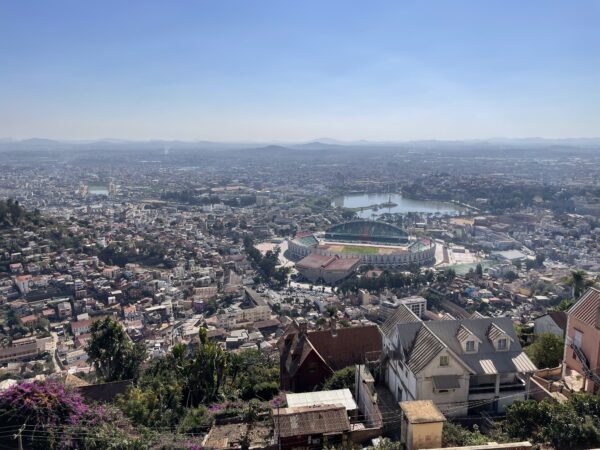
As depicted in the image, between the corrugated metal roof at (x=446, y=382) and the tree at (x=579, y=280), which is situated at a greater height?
the corrugated metal roof at (x=446, y=382)

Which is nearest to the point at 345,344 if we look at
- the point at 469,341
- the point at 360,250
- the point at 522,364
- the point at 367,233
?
the point at 469,341

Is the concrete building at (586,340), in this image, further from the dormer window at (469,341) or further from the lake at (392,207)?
the lake at (392,207)

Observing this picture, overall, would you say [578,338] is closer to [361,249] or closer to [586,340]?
[586,340]

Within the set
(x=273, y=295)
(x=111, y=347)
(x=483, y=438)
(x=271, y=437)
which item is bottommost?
(x=273, y=295)

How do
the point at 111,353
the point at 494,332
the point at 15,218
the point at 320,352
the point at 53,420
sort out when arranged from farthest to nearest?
the point at 15,218
the point at 111,353
the point at 320,352
the point at 494,332
the point at 53,420

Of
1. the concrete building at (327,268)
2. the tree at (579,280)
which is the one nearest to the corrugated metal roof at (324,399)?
the tree at (579,280)

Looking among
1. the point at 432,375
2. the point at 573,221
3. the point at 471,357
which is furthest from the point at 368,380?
the point at 573,221

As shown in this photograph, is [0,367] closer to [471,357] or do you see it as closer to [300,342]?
[300,342]
